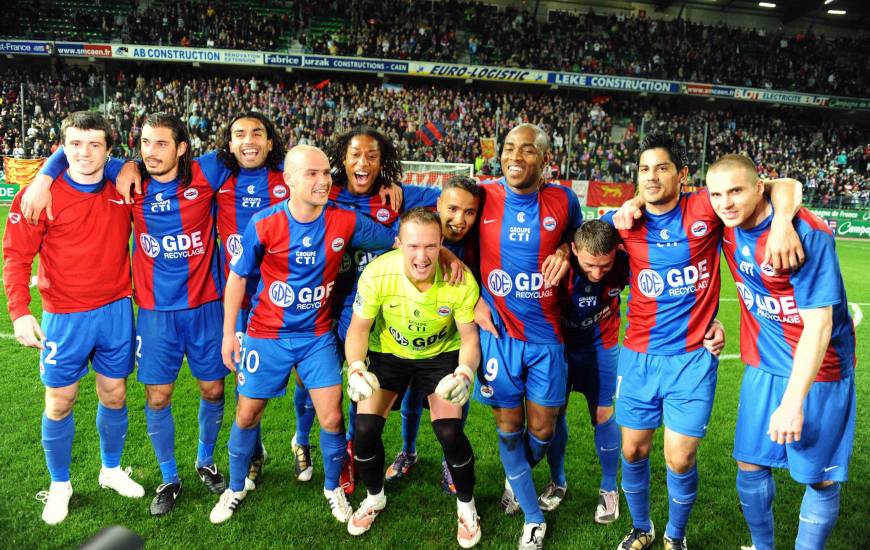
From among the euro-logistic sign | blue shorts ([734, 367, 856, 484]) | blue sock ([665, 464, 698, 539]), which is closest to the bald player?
blue sock ([665, 464, 698, 539])

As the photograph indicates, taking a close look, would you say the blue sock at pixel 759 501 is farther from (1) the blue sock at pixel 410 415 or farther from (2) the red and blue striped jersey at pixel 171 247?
(2) the red and blue striped jersey at pixel 171 247

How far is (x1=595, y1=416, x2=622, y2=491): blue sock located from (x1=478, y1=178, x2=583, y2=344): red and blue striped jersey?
75cm

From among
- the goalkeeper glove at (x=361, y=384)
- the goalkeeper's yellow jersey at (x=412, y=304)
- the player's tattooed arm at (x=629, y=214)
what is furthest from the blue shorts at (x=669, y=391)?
the goalkeeper glove at (x=361, y=384)

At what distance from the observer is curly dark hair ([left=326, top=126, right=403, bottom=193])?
4141 millimetres

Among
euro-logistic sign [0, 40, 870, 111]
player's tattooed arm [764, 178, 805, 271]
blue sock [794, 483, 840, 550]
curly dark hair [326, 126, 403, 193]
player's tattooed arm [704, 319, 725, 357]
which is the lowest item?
blue sock [794, 483, 840, 550]

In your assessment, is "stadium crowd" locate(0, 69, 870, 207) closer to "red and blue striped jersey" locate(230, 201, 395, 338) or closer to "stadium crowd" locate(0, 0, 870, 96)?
"stadium crowd" locate(0, 0, 870, 96)

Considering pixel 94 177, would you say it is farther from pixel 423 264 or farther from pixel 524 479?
pixel 524 479

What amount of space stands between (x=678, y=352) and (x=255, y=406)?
251 cm

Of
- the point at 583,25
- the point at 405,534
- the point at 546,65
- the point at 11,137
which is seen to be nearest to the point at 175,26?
the point at 11,137

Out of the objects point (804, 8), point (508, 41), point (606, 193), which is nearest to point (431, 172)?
point (606, 193)

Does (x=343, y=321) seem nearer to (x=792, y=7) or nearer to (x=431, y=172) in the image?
(x=431, y=172)

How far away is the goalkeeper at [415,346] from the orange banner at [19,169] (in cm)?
2063

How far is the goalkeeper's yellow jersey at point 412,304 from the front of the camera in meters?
3.45

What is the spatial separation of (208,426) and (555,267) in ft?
8.44
